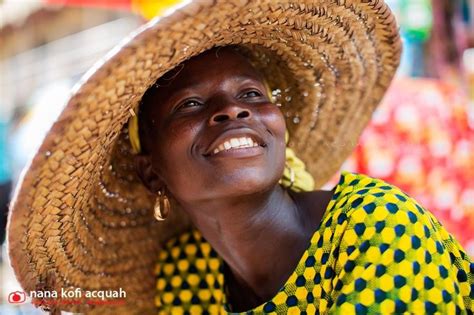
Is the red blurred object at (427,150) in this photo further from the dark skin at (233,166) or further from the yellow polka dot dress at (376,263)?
the yellow polka dot dress at (376,263)

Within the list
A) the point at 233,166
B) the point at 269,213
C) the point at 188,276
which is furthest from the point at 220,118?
the point at 188,276

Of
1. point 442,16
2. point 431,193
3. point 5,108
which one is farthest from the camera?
point 5,108

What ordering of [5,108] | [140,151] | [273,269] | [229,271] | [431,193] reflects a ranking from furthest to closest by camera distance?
[5,108]
[431,193]
[229,271]
[140,151]
[273,269]

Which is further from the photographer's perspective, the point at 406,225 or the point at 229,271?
the point at 229,271

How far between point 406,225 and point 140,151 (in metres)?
0.78

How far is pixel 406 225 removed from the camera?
137cm

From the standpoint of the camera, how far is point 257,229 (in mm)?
1726

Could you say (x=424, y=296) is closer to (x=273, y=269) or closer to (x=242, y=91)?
(x=273, y=269)

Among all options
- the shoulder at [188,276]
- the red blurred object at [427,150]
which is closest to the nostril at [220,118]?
the shoulder at [188,276]

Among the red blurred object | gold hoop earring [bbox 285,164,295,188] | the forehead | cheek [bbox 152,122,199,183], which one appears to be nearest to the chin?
cheek [bbox 152,122,199,183]

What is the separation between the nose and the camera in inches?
63.2

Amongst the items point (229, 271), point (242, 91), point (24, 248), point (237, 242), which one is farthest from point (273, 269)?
point (24, 248)

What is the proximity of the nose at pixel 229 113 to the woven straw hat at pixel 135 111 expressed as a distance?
0.47 feet

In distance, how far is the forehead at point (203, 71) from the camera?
5.47 feet
